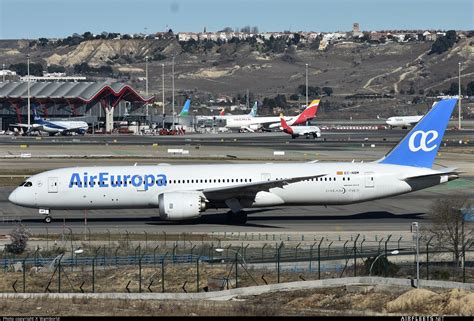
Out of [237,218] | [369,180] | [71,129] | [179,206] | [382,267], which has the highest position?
[71,129]

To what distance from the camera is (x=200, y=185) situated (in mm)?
68062

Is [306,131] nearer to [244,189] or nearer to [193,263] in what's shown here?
[244,189]

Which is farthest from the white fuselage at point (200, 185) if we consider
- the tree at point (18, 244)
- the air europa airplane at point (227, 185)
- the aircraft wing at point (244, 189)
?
the tree at point (18, 244)

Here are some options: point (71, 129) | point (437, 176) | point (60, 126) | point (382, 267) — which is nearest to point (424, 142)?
point (437, 176)

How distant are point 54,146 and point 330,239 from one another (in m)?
93.9

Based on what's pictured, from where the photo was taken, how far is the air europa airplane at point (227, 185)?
67.6 meters

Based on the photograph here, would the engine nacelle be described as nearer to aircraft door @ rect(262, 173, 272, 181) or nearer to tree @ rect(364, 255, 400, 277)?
aircraft door @ rect(262, 173, 272, 181)

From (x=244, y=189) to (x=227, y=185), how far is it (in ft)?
5.27

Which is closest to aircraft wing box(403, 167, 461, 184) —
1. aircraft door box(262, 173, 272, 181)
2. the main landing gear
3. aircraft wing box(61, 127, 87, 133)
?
aircraft door box(262, 173, 272, 181)

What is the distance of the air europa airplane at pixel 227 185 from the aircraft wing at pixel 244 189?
65mm

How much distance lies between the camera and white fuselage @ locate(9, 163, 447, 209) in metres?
67.7

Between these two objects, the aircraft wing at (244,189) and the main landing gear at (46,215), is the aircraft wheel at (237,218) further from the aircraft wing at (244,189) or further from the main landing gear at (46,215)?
the main landing gear at (46,215)

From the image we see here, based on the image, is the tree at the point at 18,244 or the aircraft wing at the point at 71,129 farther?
the aircraft wing at the point at 71,129

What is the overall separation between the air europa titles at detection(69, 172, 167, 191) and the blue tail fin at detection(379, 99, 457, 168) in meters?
15.7
